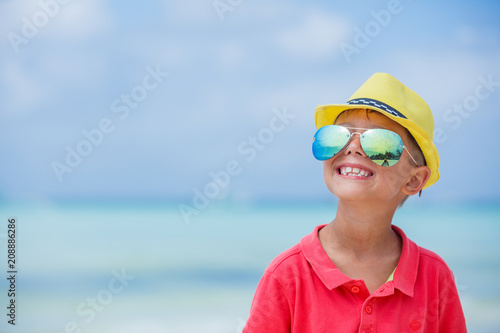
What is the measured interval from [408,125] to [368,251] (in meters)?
0.48

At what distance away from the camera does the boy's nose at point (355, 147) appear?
1.99m

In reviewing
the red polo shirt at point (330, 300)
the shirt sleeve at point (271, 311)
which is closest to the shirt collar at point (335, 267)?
the red polo shirt at point (330, 300)

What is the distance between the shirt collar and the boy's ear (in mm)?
193

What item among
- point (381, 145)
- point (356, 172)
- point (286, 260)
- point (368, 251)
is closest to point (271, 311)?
point (286, 260)

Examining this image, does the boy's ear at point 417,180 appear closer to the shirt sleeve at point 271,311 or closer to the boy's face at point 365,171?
the boy's face at point 365,171

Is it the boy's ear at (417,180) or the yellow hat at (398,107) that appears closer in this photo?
the yellow hat at (398,107)

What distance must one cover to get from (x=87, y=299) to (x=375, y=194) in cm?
396

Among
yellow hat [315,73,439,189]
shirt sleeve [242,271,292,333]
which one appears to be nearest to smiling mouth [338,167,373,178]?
yellow hat [315,73,439,189]

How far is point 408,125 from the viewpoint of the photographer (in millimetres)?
2014

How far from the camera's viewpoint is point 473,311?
4.60 meters

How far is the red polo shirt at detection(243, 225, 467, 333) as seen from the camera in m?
1.91

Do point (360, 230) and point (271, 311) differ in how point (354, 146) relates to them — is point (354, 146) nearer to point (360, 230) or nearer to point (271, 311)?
point (360, 230)

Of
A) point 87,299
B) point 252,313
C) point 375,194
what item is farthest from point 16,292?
point 375,194

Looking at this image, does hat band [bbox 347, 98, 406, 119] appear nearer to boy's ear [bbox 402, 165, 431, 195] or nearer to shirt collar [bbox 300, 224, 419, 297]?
boy's ear [bbox 402, 165, 431, 195]
